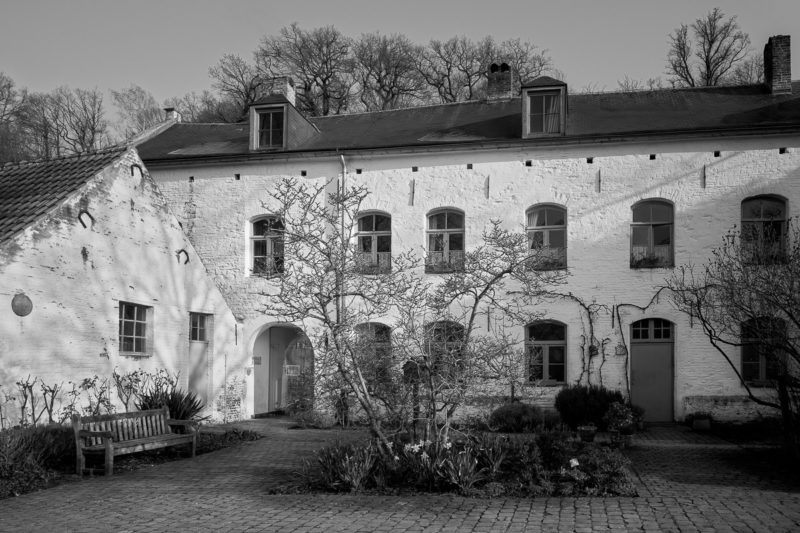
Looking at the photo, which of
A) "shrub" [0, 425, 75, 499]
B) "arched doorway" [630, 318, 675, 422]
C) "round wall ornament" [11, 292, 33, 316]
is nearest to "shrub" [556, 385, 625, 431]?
"arched doorway" [630, 318, 675, 422]

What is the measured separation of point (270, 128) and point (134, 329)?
7.49 m

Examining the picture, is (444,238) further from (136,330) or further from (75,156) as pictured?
(75,156)

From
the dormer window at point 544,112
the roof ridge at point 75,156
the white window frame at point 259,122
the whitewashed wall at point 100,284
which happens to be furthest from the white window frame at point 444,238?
the roof ridge at point 75,156

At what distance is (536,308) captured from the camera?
17734mm

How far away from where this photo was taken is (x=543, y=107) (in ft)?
60.7

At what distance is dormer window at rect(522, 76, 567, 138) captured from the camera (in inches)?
722

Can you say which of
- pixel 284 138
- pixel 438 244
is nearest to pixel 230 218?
pixel 284 138

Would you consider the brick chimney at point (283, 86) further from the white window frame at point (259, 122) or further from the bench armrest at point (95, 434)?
the bench armrest at point (95, 434)

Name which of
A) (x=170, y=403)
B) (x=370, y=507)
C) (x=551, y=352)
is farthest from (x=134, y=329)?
(x=551, y=352)

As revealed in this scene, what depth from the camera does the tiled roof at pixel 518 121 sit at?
705 inches

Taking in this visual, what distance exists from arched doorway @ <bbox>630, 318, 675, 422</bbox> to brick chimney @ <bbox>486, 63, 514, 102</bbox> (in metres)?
7.54

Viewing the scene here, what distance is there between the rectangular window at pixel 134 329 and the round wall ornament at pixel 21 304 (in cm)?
249

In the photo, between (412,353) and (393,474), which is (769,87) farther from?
(393,474)

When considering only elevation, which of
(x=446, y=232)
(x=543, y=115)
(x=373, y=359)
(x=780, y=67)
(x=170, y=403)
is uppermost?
(x=780, y=67)
